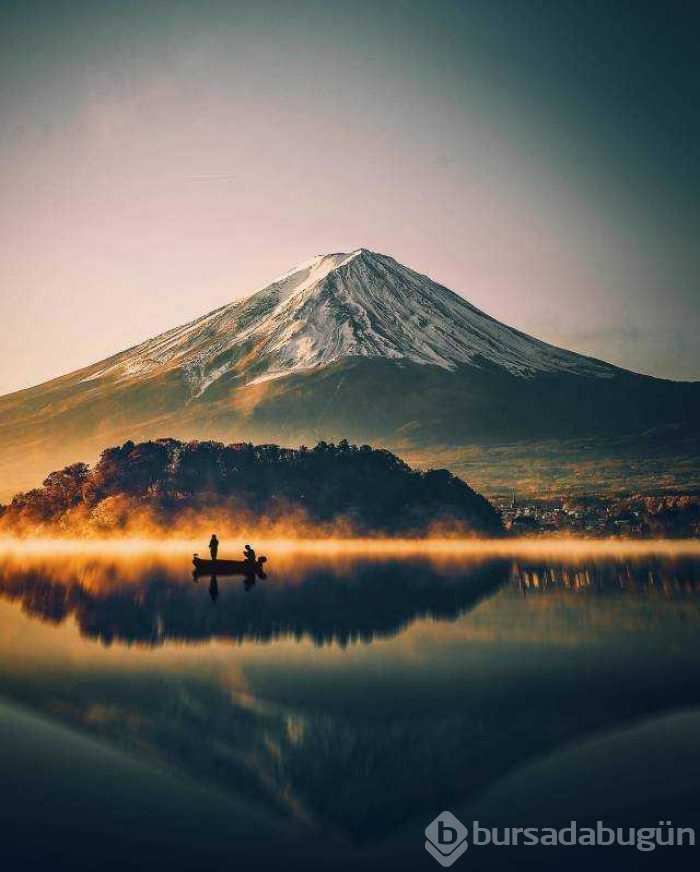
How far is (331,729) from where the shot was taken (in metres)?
20.5

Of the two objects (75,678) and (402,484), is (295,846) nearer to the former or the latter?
(75,678)

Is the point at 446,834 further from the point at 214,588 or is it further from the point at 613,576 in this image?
the point at 613,576

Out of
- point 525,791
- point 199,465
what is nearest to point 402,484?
point 199,465

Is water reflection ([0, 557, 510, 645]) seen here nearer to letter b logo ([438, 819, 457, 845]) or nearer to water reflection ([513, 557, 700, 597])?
water reflection ([513, 557, 700, 597])

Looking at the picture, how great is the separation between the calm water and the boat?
1446cm

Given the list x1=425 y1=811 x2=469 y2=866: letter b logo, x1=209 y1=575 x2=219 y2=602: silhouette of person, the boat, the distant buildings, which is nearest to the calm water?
x1=425 y1=811 x2=469 y2=866: letter b logo

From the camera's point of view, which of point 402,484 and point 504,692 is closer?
point 504,692

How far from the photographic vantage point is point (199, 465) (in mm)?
102812

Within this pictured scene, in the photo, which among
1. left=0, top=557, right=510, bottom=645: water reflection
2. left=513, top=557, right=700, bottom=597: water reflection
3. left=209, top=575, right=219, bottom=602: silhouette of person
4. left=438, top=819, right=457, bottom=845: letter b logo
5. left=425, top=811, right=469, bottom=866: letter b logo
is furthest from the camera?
left=513, top=557, right=700, bottom=597: water reflection

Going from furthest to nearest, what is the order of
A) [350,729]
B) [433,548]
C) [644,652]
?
[433,548]
[644,652]
[350,729]

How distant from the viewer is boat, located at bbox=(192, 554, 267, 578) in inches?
2218

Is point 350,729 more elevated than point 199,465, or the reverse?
point 199,465

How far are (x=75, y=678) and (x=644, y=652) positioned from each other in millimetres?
18235

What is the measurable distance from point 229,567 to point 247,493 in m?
45.1
